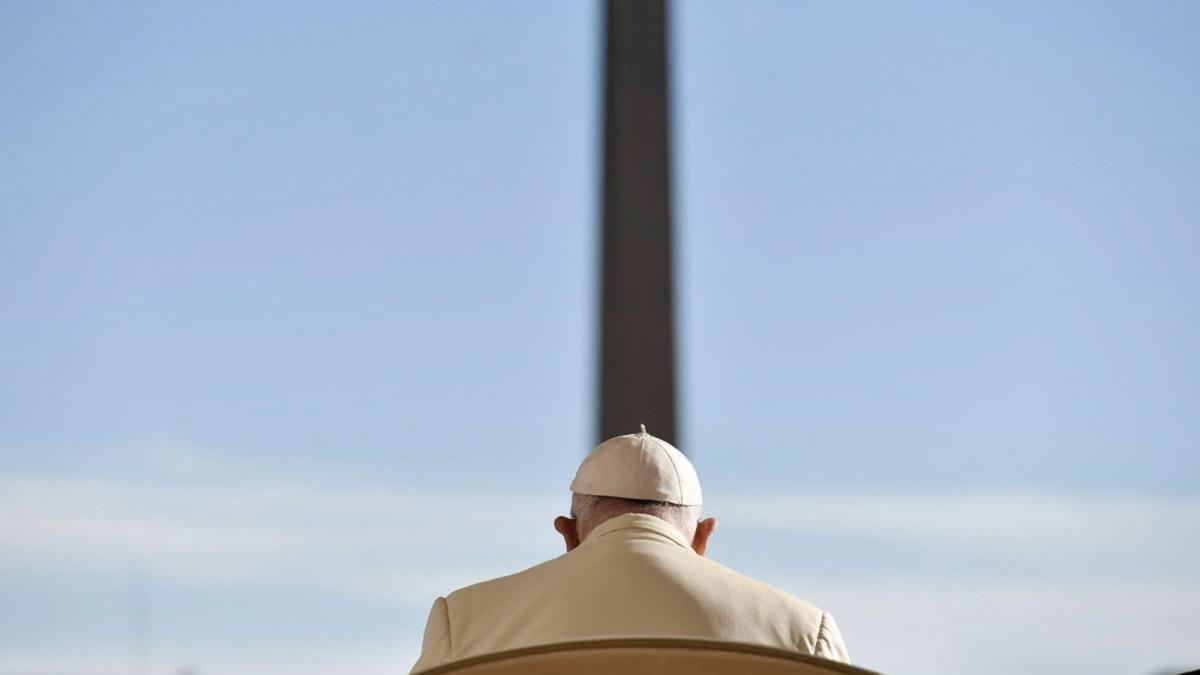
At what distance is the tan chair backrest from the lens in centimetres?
47

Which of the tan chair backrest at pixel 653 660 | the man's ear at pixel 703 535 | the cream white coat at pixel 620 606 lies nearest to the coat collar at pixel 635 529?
the cream white coat at pixel 620 606

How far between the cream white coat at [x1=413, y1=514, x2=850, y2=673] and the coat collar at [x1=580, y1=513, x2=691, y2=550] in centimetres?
4

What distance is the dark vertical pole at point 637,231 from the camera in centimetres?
160

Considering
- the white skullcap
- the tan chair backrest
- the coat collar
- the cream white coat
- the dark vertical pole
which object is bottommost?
the tan chair backrest

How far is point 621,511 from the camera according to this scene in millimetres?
1448

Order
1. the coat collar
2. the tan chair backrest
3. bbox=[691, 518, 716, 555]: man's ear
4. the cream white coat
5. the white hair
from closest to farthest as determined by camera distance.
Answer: the tan chair backrest, the cream white coat, the coat collar, the white hair, bbox=[691, 518, 716, 555]: man's ear

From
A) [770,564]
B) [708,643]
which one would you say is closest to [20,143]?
[770,564]

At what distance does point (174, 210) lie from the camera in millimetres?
2451

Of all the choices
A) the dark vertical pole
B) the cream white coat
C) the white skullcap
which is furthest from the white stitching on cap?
the cream white coat

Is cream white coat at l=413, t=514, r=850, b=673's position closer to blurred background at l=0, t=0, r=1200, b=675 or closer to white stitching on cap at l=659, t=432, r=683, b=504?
white stitching on cap at l=659, t=432, r=683, b=504

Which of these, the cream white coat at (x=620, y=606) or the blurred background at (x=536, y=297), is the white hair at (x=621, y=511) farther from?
the blurred background at (x=536, y=297)

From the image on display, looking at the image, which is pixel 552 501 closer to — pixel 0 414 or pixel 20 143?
pixel 0 414

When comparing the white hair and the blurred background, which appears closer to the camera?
the white hair

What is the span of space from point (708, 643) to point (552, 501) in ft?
6.12
